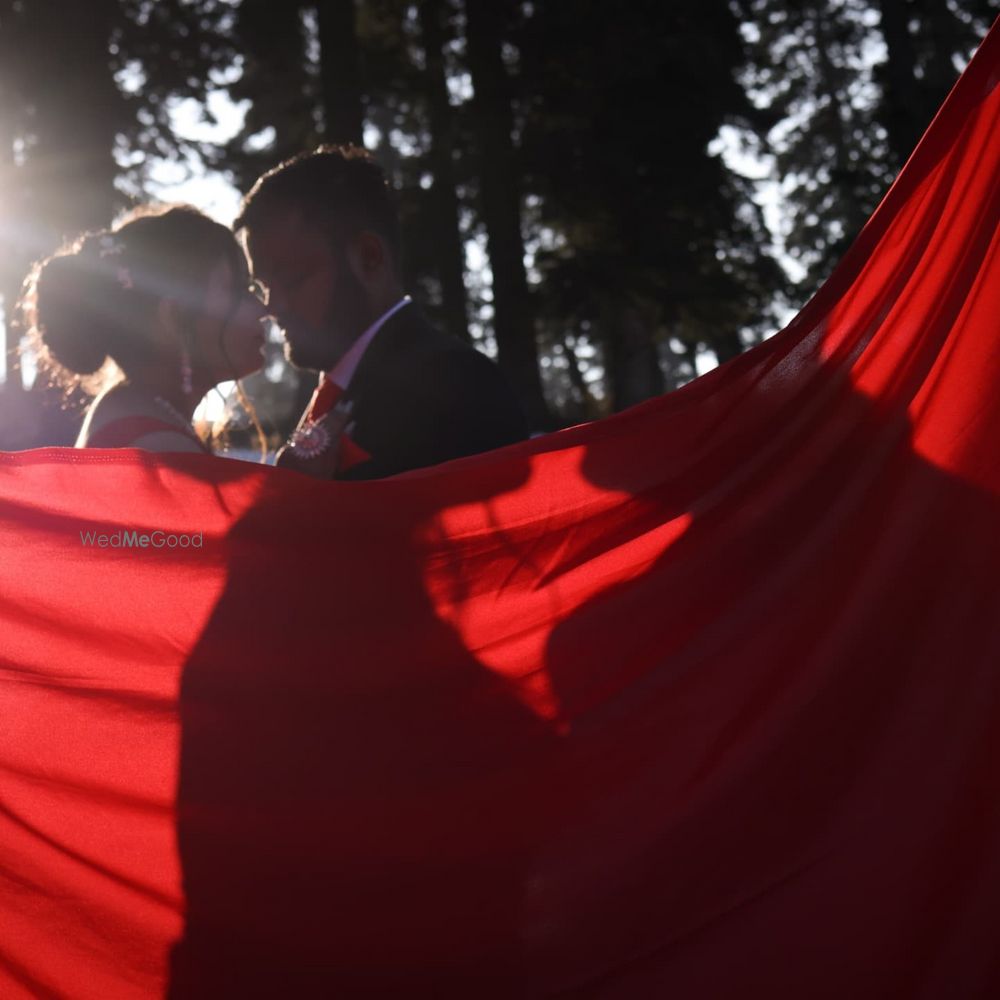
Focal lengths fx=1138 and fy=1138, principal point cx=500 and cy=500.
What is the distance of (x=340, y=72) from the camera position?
11.6 metres

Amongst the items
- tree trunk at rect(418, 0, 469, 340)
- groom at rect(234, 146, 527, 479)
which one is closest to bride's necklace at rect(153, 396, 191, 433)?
groom at rect(234, 146, 527, 479)

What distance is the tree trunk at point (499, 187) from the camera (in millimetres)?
14375

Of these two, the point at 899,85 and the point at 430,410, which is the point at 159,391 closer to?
the point at 430,410

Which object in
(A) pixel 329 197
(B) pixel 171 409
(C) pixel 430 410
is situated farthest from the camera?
(A) pixel 329 197

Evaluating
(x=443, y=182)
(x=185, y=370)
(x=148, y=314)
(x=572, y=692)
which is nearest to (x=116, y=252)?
(x=148, y=314)

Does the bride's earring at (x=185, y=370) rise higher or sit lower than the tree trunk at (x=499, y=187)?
lower

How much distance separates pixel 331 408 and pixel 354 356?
16cm

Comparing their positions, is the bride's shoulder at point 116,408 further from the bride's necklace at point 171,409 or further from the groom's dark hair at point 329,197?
the groom's dark hair at point 329,197

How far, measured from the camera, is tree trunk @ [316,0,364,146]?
37.6 ft

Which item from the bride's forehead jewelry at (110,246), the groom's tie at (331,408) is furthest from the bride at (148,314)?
the groom's tie at (331,408)

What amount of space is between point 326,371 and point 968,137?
5.68 feet

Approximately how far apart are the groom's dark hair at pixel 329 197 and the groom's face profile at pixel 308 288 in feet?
0.10

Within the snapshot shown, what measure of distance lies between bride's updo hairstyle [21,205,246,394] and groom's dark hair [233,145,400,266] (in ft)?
0.65

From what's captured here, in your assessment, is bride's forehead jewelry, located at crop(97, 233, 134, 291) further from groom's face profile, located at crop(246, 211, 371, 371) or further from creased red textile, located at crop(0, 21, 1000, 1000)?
creased red textile, located at crop(0, 21, 1000, 1000)
